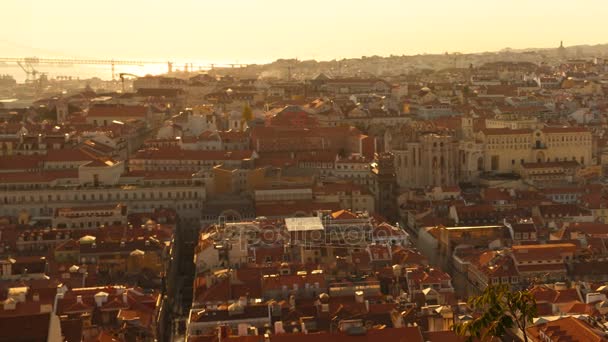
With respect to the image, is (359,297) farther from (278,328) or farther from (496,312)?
(496,312)

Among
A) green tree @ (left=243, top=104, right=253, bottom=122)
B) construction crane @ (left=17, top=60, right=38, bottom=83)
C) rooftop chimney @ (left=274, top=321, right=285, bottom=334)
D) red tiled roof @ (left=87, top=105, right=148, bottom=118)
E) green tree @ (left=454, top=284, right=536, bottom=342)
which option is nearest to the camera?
green tree @ (left=454, top=284, right=536, bottom=342)

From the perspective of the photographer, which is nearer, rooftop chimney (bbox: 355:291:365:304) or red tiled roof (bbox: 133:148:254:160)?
rooftop chimney (bbox: 355:291:365:304)

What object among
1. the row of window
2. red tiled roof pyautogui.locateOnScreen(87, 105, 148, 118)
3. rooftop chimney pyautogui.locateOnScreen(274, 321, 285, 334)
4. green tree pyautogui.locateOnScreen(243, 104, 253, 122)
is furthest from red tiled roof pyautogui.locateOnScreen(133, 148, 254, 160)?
rooftop chimney pyautogui.locateOnScreen(274, 321, 285, 334)

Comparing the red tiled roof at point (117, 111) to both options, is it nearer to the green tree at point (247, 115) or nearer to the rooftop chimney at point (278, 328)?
the green tree at point (247, 115)

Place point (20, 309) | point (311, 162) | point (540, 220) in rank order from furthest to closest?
1. point (311, 162)
2. point (540, 220)
3. point (20, 309)

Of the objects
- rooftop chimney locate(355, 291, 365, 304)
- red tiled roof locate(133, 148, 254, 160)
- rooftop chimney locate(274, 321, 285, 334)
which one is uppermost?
red tiled roof locate(133, 148, 254, 160)

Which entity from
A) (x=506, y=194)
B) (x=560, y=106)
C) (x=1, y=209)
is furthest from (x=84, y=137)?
(x=560, y=106)

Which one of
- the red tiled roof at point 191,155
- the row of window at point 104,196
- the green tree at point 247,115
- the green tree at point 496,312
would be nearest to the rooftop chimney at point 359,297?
the green tree at point 496,312

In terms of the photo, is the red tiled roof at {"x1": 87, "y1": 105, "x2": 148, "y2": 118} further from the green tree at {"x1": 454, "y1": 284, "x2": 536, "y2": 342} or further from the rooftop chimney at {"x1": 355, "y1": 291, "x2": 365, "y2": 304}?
the green tree at {"x1": 454, "y1": 284, "x2": 536, "y2": 342}

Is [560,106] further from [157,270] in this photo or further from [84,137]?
[157,270]

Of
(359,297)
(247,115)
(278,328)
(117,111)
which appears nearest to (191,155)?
(247,115)

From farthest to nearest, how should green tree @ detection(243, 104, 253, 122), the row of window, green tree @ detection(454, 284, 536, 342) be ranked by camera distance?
1. green tree @ detection(243, 104, 253, 122)
2. the row of window
3. green tree @ detection(454, 284, 536, 342)
